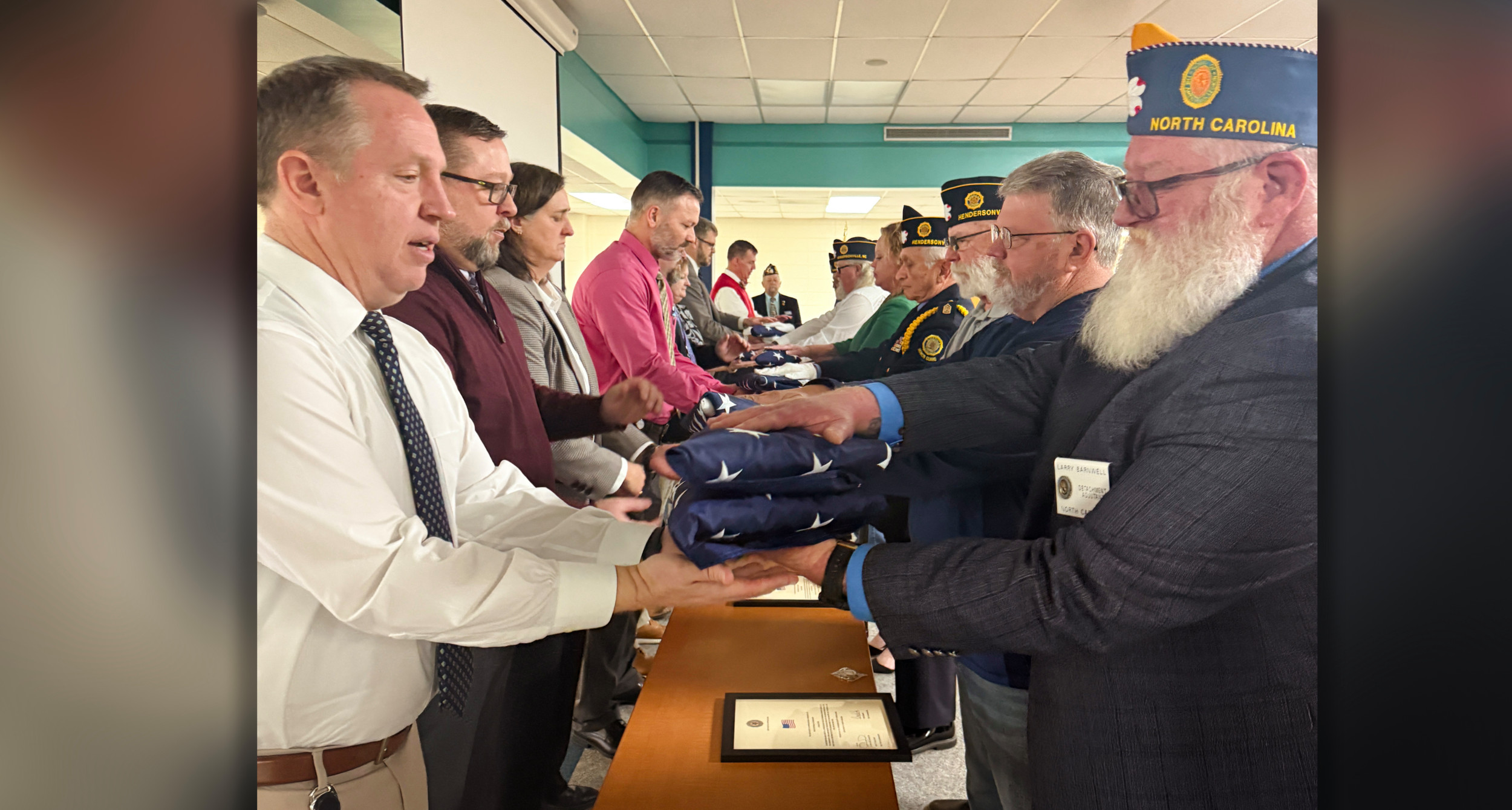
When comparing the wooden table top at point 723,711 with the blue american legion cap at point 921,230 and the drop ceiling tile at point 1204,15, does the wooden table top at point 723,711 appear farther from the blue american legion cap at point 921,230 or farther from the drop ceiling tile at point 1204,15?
the drop ceiling tile at point 1204,15

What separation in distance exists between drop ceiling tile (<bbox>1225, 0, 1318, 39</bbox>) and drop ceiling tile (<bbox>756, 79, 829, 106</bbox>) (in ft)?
1.91

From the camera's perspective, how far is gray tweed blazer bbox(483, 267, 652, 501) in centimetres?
108

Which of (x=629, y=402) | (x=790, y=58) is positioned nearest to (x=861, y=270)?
(x=790, y=58)

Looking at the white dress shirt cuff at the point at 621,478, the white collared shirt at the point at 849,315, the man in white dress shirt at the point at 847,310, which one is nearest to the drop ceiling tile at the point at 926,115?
the white dress shirt cuff at the point at 621,478

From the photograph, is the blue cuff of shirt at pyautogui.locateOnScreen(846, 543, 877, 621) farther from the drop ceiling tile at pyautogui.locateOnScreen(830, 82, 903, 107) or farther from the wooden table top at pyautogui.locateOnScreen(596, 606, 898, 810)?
the drop ceiling tile at pyautogui.locateOnScreen(830, 82, 903, 107)

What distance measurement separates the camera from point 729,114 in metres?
1.29

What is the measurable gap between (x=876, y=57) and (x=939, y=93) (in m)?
0.13

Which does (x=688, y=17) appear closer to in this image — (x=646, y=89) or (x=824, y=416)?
(x=646, y=89)

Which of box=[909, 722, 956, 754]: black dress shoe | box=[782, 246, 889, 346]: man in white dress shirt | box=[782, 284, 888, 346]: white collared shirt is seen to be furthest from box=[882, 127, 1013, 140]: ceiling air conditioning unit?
box=[909, 722, 956, 754]: black dress shoe

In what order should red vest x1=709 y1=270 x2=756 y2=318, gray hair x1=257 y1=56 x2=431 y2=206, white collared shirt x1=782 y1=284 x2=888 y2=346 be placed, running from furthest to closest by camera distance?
1. red vest x1=709 y1=270 x2=756 y2=318
2. white collared shirt x1=782 y1=284 x2=888 y2=346
3. gray hair x1=257 y1=56 x2=431 y2=206

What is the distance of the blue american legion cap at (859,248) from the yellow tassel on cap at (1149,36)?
0.88 metres

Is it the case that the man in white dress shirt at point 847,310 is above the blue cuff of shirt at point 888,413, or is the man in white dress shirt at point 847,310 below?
above

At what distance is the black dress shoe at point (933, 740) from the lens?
267cm
